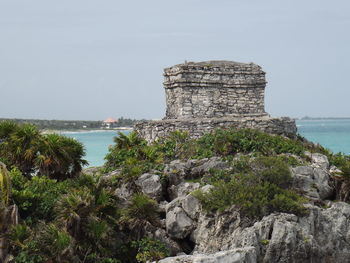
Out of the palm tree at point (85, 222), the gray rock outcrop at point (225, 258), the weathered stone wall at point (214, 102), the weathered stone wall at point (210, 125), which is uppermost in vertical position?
the weathered stone wall at point (214, 102)

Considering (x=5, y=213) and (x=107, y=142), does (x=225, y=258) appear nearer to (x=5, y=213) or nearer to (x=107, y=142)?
(x=5, y=213)

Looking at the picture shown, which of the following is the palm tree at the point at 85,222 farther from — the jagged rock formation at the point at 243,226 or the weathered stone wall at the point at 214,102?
the weathered stone wall at the point at 214,102

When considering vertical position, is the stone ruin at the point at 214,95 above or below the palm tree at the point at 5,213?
above

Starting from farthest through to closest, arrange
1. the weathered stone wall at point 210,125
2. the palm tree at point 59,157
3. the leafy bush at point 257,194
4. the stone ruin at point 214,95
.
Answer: the stone ruin at point 214,95 → the weathered stone wall at point 210,125 → the palm tree at point 59,157 → the leafy bush at point 257,194

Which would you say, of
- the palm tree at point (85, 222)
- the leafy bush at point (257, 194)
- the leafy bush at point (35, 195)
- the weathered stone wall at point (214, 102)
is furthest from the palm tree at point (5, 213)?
the weathered stone wall at point (214, 102)

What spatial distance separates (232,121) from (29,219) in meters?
6.77

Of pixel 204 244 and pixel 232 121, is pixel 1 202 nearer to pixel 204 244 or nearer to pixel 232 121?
pixel 204 244

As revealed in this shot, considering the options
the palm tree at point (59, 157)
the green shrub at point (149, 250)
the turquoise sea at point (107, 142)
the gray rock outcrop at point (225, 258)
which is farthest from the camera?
the turquoise sea at point (107, 142)

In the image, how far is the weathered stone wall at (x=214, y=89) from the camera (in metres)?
14.9

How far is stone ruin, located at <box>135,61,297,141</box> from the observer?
48.0ft

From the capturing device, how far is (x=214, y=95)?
592 inches

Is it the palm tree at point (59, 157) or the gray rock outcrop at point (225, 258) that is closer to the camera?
the gray rock outcrop at point (225, 258)

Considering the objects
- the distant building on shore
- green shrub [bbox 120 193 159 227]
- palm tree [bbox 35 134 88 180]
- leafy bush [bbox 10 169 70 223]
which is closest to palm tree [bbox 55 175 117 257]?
green shrub [bbox 120 193 159 227]

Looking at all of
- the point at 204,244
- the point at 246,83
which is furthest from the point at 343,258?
the point at 246,83
